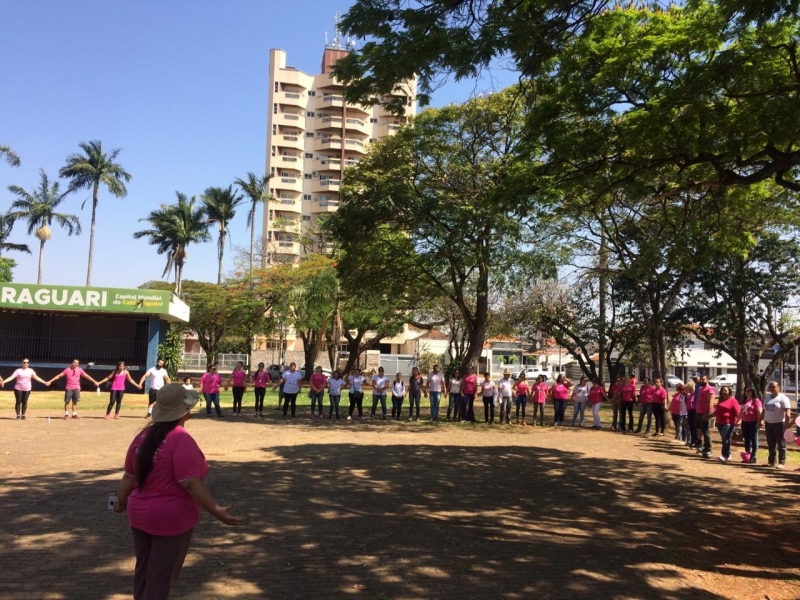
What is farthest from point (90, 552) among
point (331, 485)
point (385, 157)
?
point (385, 157)

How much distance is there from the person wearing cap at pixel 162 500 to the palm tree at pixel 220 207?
4959 centimetres

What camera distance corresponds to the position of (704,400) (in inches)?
543

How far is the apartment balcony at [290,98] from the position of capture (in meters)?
68.9

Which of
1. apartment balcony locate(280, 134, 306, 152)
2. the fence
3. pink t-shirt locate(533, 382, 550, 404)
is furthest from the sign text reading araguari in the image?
apartment balcony locate(280, 134, 306, 152)

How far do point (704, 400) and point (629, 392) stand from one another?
4.30 metres

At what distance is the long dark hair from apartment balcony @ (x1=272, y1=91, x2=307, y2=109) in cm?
7010

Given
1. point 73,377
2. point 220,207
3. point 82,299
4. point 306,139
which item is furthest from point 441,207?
point 306,139

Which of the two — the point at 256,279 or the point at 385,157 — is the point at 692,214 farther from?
the point at 256,279

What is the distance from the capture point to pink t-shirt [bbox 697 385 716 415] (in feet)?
44.6

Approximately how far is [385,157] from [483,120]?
321cm

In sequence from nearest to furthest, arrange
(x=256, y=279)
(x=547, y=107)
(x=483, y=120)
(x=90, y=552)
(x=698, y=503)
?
(x=90, y=552) < (x=698, y=503) < (x=547, y=107) < (x=483, y=120) < (x=256, y=279)

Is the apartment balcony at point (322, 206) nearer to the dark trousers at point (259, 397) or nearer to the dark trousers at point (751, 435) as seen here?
the dark trousers at point (259, 397)

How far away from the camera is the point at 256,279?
126ft

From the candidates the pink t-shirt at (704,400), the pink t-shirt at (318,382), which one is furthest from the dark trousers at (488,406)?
the pink t-shirt at (704,400)
